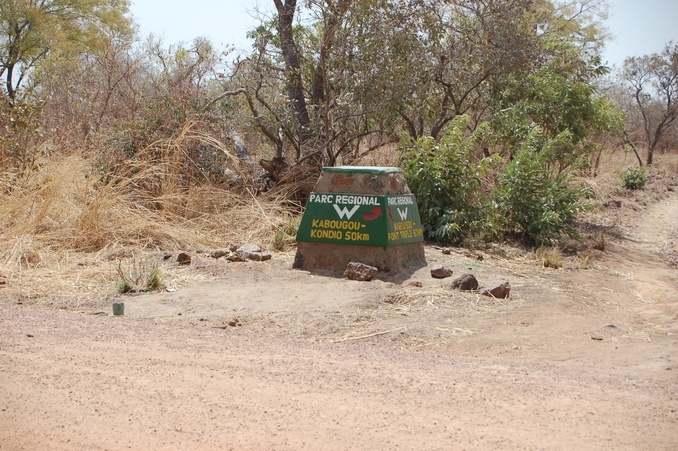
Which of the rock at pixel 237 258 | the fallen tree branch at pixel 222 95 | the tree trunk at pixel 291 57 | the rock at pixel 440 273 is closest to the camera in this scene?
the rock at pixel 440 273

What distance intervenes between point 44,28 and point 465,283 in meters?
24.7

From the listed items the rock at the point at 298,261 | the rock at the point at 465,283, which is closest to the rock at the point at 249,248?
the rock at the point at 298,261

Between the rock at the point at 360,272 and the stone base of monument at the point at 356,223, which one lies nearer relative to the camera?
the rock at the point at 360,272

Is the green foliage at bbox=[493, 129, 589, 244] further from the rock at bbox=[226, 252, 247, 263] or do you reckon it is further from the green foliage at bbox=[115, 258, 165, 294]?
the green foliage at bbox=[115, 258, 165, 294]

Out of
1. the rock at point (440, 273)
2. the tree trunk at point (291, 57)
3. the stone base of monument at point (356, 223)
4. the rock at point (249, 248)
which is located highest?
the tree trunk at point (291, 57)

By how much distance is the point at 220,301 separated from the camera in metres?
7.49

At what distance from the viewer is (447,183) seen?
11.2 m

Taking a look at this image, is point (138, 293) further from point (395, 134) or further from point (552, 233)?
point (395, 134)

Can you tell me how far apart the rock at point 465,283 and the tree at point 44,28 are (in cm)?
2237

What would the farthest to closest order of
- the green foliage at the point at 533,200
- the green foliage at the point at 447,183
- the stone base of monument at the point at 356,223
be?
the green foliage at the point at 533,200 → the green foliage at the point at 447,183 → the stone base of monument at the point at 356,223

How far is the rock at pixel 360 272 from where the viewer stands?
27.0ft

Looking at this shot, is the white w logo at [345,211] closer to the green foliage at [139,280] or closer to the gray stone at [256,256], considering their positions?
the gray stone at [256,256]

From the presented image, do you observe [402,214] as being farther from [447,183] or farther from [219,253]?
[447,183]

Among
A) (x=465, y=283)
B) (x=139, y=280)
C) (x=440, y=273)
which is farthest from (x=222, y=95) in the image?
(x=465, y=283)
